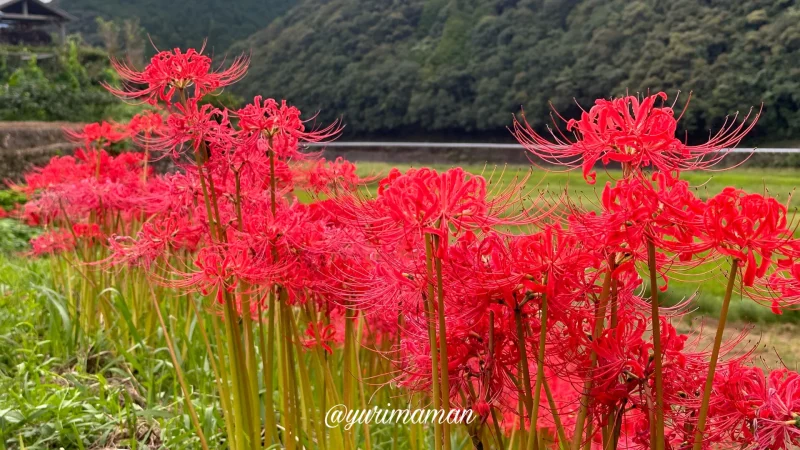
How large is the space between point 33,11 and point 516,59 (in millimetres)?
10215

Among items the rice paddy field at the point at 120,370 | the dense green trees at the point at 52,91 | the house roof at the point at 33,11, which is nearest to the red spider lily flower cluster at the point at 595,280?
the rice paddy field at the point at 120,370

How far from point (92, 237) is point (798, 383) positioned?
2.14 m

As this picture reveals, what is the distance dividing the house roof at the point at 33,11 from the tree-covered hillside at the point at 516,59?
22.6ft

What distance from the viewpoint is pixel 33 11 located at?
10.5m

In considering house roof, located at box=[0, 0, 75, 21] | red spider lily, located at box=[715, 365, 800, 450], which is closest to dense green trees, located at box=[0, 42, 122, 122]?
house roof, located at box=[0, 0, 75, 21]

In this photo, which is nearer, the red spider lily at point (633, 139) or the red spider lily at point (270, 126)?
the red spider lily at point (633, 139)

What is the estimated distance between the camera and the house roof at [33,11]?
10.1 meters

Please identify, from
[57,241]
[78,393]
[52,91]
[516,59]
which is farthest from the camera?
[52,91]

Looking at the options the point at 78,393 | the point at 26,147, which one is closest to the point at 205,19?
the point at 26,147

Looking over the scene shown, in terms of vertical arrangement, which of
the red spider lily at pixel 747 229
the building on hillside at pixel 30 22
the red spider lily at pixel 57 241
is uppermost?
the building on hillside at pixel 30 22

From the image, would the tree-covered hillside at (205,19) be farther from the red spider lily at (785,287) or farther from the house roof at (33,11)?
the red spider lily at (785,287)

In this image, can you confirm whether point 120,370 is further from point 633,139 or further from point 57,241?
point 633,139

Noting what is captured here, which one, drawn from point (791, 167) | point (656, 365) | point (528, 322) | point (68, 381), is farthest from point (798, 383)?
point (68, 381)

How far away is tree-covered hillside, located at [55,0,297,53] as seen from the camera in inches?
270
